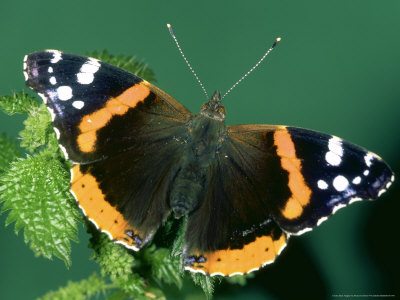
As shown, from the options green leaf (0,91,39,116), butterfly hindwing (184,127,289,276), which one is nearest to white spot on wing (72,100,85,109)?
green leaf (0,91,39,116)

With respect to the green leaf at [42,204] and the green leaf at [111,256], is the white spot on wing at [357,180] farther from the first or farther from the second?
the green leaf at [42,204]

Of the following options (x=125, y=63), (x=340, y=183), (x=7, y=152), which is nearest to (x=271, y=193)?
(x=340, y=183)

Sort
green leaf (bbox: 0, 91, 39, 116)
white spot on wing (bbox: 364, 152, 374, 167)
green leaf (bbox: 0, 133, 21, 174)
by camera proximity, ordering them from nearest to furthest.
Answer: white spot on wing (bbox: 364, 152, 374, 167) < green leaf (bbox: 0, 91, 39, 116) < green leaf (bbox: 0, 133, 21, 174)

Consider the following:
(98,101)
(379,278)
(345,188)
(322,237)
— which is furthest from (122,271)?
(379,278)

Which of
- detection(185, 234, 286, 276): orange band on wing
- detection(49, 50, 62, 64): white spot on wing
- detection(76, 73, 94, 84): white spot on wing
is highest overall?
detection(49, 50, 62, 64): white spot on wing

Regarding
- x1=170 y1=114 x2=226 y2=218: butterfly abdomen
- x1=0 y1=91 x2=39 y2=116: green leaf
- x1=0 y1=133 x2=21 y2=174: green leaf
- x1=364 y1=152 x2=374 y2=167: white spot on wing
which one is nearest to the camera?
x1=364 y1=152 x2=374 y2=167: white spot on wing

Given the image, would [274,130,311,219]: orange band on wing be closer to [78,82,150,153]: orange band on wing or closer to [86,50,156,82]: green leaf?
[78,82,150,153]: orange band on wing

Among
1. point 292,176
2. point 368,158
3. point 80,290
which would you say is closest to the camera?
point 368,158

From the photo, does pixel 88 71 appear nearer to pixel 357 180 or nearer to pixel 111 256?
pixel 111 256
